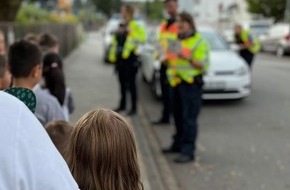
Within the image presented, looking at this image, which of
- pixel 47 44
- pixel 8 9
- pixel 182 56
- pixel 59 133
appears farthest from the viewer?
pixel 8 9

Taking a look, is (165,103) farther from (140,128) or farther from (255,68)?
(255,68)

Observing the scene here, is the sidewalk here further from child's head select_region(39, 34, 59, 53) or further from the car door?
the car door

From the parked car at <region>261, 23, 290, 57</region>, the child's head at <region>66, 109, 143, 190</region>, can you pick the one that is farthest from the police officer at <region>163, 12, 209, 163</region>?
the parked car at <region>261, 23, 290, 57</region>

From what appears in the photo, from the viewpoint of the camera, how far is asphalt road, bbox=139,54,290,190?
5.63 meters

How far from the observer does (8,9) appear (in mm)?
14180

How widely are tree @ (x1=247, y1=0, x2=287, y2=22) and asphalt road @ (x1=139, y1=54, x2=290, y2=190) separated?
42.2 m

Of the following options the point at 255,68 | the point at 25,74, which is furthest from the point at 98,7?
the point at 25,74

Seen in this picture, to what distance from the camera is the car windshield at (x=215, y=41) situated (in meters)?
11.4

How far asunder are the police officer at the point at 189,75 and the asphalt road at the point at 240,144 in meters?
0.31

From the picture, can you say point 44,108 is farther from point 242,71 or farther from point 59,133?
point 242,71

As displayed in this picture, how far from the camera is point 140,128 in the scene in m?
8.51

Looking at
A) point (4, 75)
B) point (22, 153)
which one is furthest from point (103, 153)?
point (4, 75)

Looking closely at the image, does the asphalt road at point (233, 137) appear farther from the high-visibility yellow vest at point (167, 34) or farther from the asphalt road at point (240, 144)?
the high-visibility yellow vest at point (167, 34)

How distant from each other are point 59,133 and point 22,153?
68.4 inches
